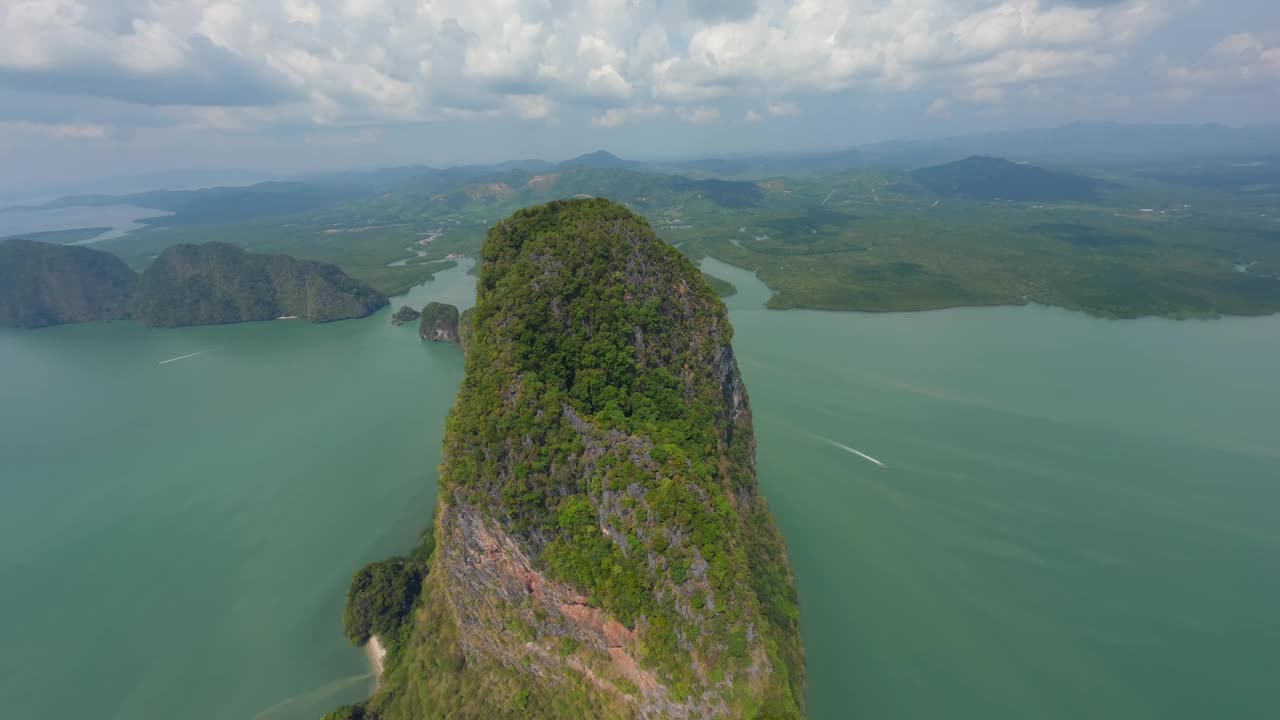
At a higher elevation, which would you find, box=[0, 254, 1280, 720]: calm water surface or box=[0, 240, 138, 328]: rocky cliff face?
box=[0, 240, 138, 328]: rocky cliff face

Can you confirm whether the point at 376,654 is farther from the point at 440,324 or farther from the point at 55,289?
the point at 55,289

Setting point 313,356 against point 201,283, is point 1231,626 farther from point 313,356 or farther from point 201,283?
point 201,283

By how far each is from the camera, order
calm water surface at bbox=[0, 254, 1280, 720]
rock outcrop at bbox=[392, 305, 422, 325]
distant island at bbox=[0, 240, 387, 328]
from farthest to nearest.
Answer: distant island at bbox=[0, 240, 387, 328] → rock outcrop at bbox=[392, 305, 422, 325] → calm water surface at bbox=[0, 254, 1280, 720]

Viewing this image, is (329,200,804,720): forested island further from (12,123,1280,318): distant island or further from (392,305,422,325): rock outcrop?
(392,305,422,325): rock outcrop

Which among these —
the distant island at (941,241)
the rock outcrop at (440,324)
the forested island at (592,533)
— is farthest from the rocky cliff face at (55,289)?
the forested island at (592,533)

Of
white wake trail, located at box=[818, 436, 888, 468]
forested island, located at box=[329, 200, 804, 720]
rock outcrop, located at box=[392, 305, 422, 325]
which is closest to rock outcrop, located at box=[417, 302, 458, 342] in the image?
rock outcrop, located at box=[392, 305, 422, 325]

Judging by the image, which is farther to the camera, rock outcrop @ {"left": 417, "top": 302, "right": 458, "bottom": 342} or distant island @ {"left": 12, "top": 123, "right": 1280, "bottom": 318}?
distant island @ {"left": 12, "top": 123, "right": 1280, "bottom": 318}
